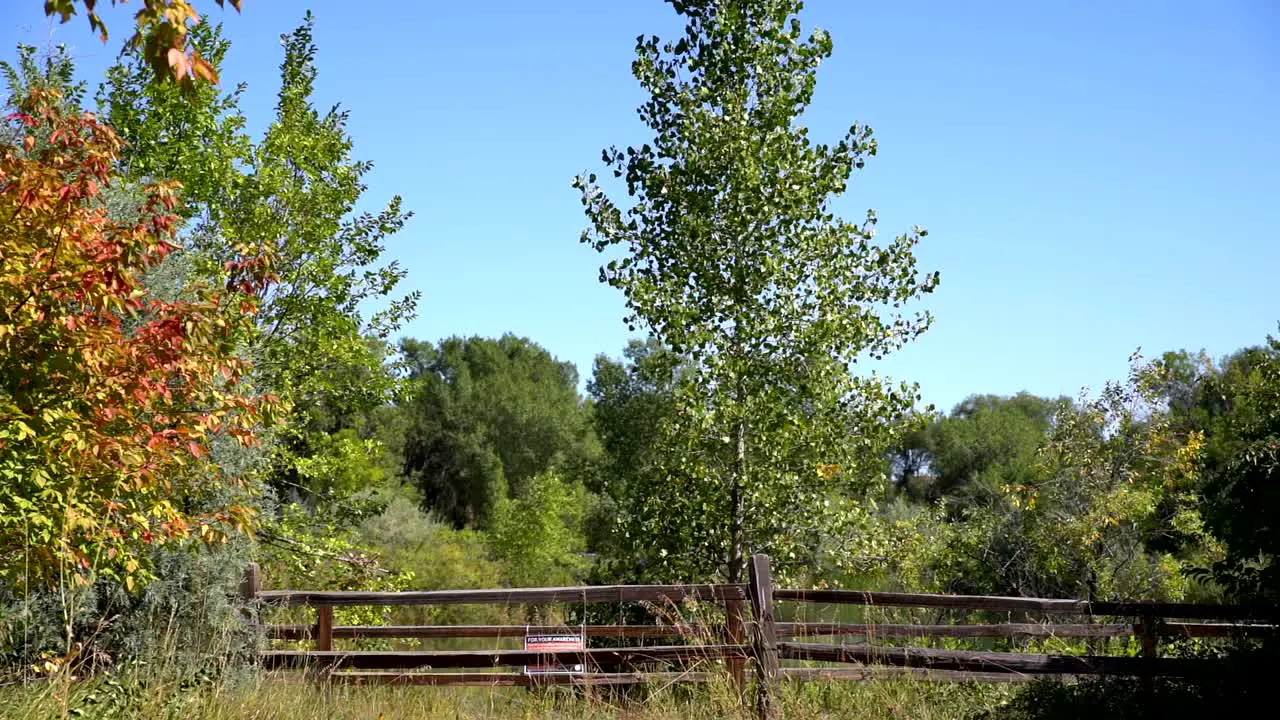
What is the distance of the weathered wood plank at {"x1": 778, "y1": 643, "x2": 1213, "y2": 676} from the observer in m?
7.59

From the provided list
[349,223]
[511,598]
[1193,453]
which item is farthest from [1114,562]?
[349,223]

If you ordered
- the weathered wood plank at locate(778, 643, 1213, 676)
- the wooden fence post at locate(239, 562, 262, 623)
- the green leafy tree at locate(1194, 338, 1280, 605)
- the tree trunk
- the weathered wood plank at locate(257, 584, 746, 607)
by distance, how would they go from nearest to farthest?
the green leafy tree at locate(1194, 338, 1280, 605), the weathered wood plank at locate(778, 643, 1213, 676), the weathered wood plank at locate(257, 584, 746, 607), the wooden fence post at locate(239, 562, 262, 623), the tree trunk

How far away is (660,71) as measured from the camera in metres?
12.2

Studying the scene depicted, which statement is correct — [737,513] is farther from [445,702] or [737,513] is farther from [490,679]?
[445,702]

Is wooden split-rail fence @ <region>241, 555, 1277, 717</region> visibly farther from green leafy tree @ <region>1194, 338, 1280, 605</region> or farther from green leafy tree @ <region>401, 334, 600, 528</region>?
green leafy tree @ <region>401, 334, 600, 528</region>

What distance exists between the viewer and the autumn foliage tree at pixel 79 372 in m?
5.91

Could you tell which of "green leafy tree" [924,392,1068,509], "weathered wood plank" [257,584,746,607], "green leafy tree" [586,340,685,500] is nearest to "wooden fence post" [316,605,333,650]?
"weathered wood plank" [257,584,746,607]

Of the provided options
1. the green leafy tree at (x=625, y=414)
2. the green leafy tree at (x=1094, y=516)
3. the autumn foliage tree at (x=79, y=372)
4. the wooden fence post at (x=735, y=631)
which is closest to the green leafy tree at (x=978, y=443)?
the green leafy tree at (x=625, y=414)

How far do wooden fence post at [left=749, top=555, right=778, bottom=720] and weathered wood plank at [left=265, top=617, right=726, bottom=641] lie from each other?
330mm

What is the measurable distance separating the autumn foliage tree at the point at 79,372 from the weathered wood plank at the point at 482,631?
261 centimetres

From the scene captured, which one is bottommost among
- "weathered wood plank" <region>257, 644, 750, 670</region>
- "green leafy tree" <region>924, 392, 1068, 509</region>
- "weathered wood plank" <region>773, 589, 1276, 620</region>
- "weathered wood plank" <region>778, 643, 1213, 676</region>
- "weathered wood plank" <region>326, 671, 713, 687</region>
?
"weathered wood plank" <region>326, 671, 713, 687</region>

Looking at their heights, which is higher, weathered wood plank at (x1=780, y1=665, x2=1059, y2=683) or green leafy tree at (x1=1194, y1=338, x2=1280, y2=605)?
green leafy tree at (x1=1194, y1=338, x2=1280, y2=605)

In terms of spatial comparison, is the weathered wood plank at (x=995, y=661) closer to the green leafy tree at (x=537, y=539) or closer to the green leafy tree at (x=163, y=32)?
the green leafy tree at (x=163, y=32)

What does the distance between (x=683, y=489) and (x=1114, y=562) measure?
8549 mm
